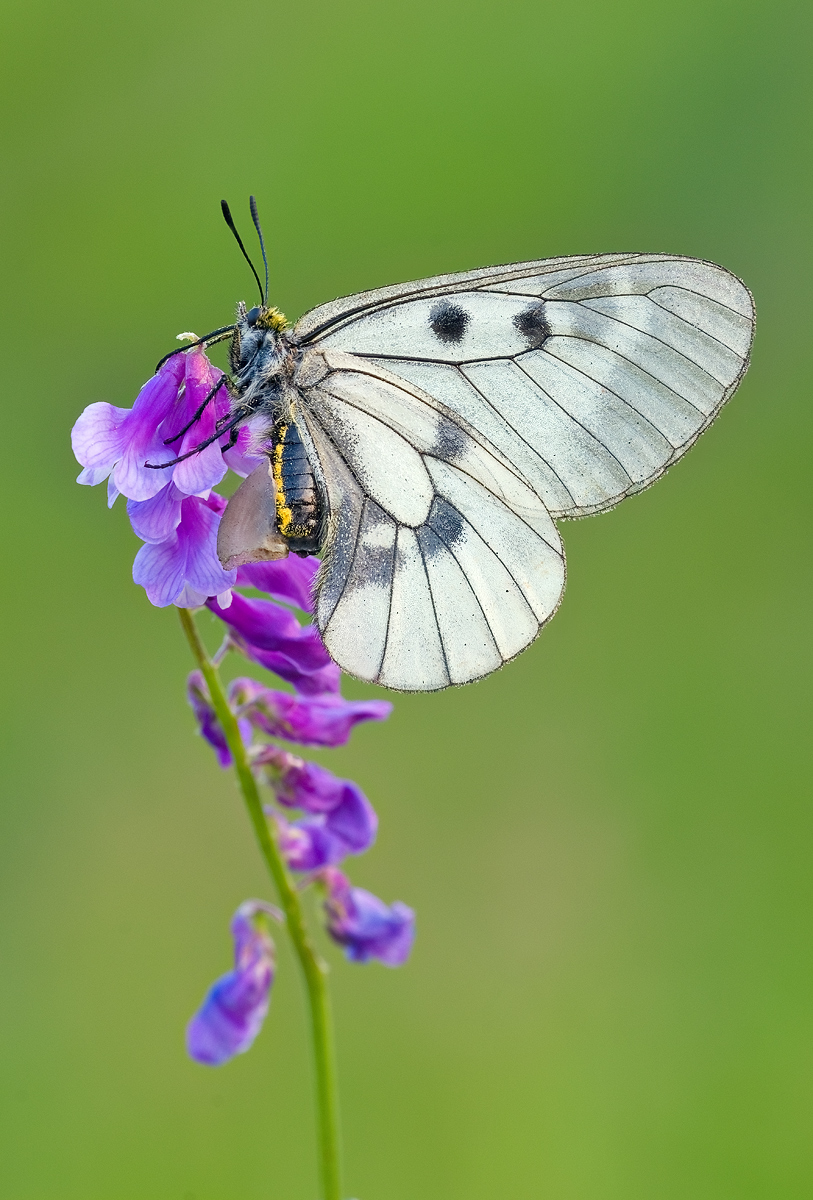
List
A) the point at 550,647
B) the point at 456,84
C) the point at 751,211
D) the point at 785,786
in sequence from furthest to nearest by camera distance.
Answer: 1. the point at 456,84
2. the point at 751,211
3. the point at 550,647
4. the point at 785,786

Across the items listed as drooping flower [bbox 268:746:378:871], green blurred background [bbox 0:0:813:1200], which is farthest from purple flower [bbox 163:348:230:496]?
green blurred background [bbox 0:0:813:1200]

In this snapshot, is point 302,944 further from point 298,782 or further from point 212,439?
point 212,439

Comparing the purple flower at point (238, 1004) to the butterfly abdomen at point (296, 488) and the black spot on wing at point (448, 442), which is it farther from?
the black spot on wing at point (448, 442)

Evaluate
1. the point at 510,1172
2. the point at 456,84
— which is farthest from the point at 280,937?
the point at 456,84

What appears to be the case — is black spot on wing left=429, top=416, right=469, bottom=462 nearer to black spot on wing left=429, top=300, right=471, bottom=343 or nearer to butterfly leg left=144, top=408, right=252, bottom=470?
black spot on wing left=429, top=300, right=471, bottom=343

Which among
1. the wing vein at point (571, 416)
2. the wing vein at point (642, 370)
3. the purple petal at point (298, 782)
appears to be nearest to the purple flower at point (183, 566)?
the purple petal at point (298, 782)

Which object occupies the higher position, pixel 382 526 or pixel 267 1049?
pixel 382 526

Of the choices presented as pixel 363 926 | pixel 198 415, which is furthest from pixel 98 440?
pixel 363 926

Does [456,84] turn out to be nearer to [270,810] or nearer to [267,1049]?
[267,1049]
